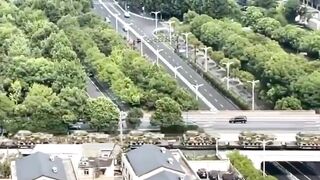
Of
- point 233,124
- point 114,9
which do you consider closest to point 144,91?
point 233,124

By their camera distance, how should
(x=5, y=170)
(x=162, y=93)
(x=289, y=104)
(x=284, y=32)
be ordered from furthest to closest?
(x=284, y=32)
(x=162, y=93)
(x=289, y=104)
(x=5, y=170)

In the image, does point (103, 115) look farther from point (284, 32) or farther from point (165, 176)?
point (284, 32)

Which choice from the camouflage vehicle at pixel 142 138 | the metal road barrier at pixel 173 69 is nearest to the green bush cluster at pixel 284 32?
the metal road barrier at pixel 173 69

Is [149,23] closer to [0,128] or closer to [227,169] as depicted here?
[0,128]

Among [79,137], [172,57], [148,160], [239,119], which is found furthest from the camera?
[172,57]

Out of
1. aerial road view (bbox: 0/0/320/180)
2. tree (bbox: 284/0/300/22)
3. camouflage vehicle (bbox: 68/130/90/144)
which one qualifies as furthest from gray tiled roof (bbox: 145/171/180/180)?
Result: tree (bbox: 284/0/300/22)

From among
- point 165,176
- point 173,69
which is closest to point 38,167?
point 165,176

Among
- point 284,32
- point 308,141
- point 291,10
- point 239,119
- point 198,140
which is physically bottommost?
point 239,119

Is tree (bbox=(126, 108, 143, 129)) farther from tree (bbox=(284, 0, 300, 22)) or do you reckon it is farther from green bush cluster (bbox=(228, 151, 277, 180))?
tree (bbox=(284, 0, 300, 22))
